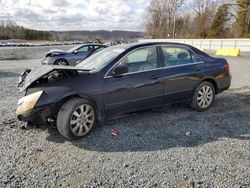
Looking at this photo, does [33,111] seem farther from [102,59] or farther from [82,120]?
[102,59]

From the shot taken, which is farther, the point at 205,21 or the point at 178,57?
the point at 205,21

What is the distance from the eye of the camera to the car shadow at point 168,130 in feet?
12.8

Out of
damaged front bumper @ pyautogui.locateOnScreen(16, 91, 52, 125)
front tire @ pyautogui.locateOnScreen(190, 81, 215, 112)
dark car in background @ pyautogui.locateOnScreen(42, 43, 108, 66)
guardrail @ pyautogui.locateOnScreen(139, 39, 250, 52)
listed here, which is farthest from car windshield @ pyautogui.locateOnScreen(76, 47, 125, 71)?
guardrail @ pyautogui.locateOnScreen(139, 39, 250, 52)

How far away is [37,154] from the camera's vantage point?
362 cm

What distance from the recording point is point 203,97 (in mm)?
5484

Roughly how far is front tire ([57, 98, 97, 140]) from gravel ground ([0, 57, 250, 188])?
15 cm

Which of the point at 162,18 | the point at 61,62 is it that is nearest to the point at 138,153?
the point at 61,62

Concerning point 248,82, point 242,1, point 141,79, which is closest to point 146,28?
point 242,1

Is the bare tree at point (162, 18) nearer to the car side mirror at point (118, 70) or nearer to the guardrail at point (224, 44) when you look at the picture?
the guardrail at point (224, 44)

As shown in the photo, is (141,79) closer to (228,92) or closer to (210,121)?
(210,121)

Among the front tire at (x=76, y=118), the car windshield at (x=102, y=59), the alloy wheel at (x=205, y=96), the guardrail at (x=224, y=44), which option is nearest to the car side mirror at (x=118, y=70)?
the car windshield at (x=102, y=59)

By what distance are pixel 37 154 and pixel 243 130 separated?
11.4 ft

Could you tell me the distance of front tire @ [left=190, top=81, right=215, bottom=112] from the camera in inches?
213

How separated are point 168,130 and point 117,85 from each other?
3.95 ft
